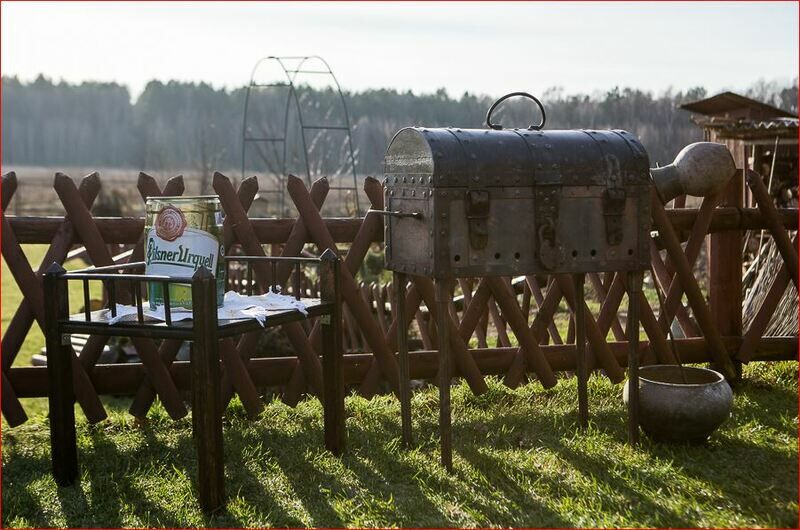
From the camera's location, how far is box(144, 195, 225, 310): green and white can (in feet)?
12.4

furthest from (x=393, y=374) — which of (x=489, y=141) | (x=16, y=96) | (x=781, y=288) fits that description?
(x=16, y=96)

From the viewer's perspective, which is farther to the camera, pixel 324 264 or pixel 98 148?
pixel 98 148

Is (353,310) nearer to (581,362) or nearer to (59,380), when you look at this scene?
(581,362)

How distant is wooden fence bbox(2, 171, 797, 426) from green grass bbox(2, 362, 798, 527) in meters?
0.23

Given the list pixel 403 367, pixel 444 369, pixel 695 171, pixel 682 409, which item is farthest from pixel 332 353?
pixel 695 171

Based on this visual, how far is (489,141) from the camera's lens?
13.7 feet

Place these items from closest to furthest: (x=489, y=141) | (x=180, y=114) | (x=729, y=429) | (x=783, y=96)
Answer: (x=489, y=141), (x=729, y=429), (x=783, y=96), (x=180, y=114)

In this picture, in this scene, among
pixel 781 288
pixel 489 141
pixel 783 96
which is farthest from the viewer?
pixel 783 96

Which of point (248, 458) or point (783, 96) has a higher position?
point (783, 96)

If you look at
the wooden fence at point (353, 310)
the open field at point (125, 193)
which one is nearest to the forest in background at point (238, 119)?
the open field at point (125, 193)

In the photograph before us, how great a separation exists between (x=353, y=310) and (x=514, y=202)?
1.39m

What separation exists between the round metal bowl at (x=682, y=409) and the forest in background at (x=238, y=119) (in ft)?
30.9

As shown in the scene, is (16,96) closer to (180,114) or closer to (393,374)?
(180,114)

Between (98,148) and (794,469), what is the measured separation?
67.4 meters
